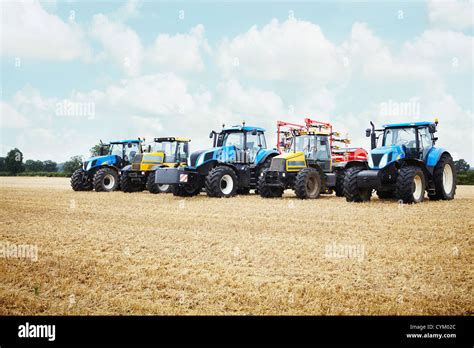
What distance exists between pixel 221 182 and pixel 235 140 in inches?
77.7

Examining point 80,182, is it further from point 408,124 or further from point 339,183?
point 408,124

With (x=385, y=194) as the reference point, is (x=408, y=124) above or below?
above

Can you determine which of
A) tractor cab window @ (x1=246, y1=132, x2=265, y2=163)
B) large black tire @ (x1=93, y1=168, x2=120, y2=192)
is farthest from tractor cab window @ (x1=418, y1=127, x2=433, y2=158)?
large black tire @ (x1=93, y1=168, x2=120, y2=192)

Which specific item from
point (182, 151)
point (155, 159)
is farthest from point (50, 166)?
point (182, 151)

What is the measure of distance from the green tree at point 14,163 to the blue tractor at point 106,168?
4980 cm

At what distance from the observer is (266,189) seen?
17578 mm

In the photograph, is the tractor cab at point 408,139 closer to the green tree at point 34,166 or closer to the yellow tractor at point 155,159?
the yellow tractor at point 155,159

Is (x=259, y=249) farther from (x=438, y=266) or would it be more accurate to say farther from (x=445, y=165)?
(x=445, y=165)

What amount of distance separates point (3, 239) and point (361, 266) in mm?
6762

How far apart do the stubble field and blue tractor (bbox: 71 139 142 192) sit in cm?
991

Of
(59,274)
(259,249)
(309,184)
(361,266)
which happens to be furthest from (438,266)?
(309,184)

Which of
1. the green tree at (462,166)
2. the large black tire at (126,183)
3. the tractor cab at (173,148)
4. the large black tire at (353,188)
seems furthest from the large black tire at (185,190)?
the green tree at (462,166)

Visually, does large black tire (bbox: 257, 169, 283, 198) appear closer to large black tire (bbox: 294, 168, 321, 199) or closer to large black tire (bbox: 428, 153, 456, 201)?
large black tire (bbox: 294, 168, 321, 199)
